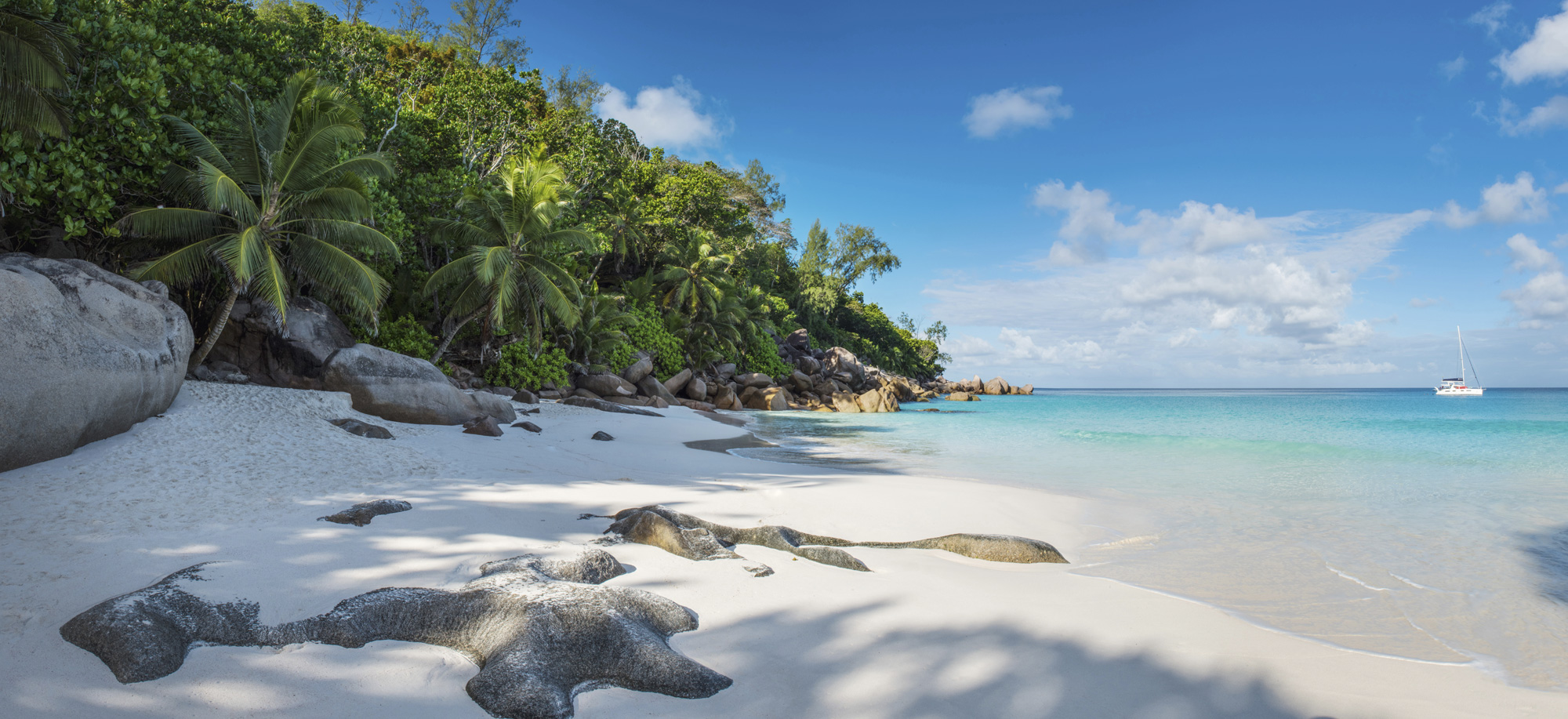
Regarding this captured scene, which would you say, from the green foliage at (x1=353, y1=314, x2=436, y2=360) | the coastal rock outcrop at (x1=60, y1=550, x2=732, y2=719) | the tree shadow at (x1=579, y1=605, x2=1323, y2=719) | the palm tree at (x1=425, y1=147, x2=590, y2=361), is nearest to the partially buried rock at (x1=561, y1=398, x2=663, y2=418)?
the palm tree at (x1=425, y1=147, x2=590, y2=361)

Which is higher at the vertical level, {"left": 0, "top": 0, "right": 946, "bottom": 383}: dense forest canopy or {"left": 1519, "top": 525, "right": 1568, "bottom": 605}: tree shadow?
{"left": 0, "top": 0, "right": 946, "bottom": 383}: dense forest canopy

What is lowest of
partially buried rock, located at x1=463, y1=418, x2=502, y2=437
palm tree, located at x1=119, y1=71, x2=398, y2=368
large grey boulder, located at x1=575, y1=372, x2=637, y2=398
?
partially buried rock, located at x1=463, y1=418, x2=502, y2=437

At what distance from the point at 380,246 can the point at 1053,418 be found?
27.2 m

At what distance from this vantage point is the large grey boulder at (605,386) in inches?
873

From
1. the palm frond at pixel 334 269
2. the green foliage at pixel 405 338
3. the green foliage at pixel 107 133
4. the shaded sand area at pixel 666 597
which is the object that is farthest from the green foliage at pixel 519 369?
the shaded sand area at pixel 666 597

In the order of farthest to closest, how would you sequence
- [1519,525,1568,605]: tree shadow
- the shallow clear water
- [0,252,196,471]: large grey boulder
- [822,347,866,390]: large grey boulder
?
1. [822,347,866,390]: large grey boulder
2. [0,252,196,471]: large grey boulder
3. [1519,525,1568,605]: tree shadow
4. the shallow clear water

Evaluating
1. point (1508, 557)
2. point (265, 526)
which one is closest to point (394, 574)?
point (265, 526)

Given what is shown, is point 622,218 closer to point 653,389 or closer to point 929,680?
point 653,389

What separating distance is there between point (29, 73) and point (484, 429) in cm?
659

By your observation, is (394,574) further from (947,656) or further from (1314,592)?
(1314,592)

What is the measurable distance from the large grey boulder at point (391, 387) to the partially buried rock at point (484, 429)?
3.52 feet

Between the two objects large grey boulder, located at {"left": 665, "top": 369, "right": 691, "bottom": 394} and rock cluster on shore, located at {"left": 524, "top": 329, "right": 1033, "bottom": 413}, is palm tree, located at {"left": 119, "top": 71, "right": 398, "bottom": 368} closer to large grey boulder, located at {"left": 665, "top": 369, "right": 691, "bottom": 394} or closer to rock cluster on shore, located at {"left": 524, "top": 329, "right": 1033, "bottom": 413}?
rock cluster on shore, located at {"left": 524, "top": 329, "right": 1033, "bottom": 413}

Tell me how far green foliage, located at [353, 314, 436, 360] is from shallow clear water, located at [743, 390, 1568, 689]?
31.2 feet

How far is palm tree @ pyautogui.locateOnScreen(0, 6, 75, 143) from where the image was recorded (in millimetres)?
7477
